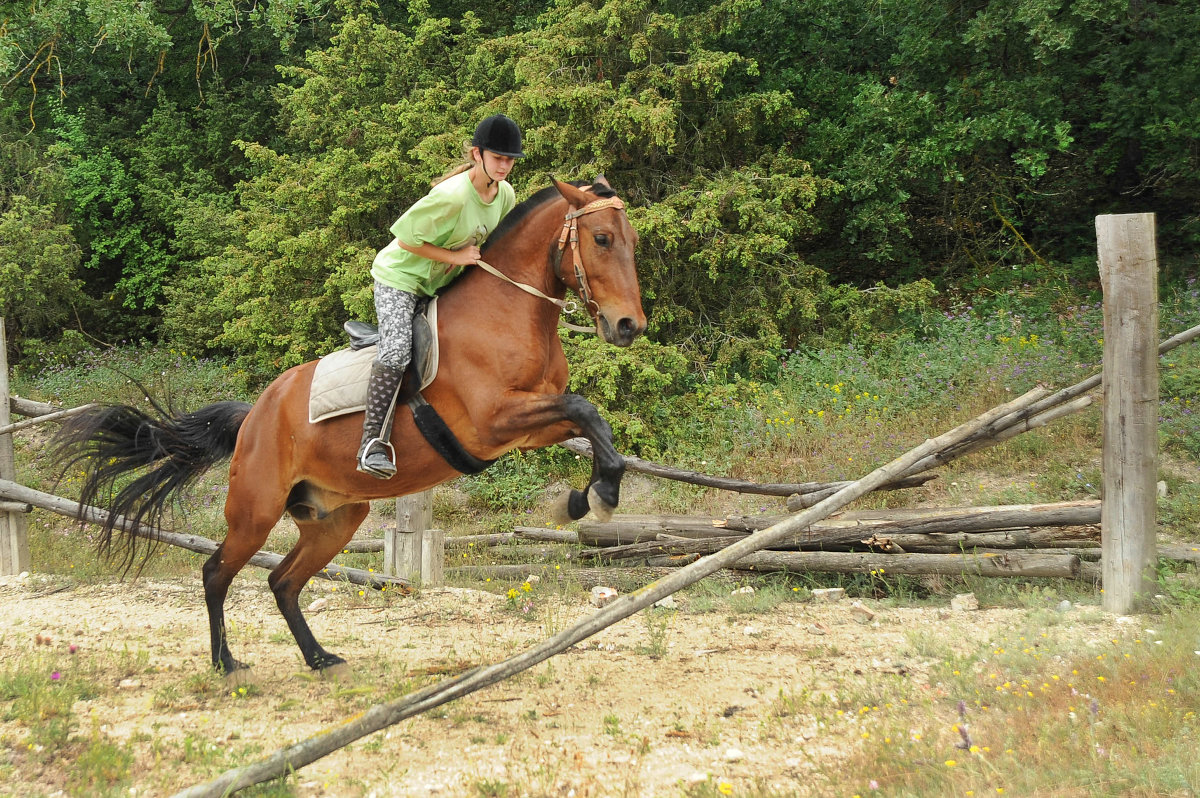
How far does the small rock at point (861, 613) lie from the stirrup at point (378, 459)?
3.60 m

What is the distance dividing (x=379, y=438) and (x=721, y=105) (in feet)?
32.3

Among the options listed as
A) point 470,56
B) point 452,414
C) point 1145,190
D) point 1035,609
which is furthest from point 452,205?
point 1145,190

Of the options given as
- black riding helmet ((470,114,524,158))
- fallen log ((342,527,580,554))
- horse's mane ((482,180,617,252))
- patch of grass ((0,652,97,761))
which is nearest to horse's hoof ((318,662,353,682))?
patch of grass ((0,652,97,761))

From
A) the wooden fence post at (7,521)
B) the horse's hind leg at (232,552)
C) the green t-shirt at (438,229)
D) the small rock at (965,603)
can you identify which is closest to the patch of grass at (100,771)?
the horse's hind leg at (232,552)

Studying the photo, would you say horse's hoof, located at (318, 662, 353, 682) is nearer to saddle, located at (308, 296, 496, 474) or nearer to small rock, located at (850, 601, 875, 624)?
saddle, located at (308, 296, 496, 474)

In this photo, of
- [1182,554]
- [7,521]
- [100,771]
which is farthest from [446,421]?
[7,521]

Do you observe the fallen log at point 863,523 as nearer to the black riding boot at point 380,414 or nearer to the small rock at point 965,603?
the small rock at point 965,603

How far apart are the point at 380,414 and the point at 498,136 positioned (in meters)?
1.59

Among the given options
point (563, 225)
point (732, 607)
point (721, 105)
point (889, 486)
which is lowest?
point (732, 607)

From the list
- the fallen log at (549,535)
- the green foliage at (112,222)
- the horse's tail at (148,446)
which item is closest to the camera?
the horse's tail at (148,446)

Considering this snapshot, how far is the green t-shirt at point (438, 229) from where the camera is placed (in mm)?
5043

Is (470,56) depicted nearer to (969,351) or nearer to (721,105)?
(721,105)

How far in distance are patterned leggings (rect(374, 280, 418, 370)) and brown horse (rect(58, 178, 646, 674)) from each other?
18cm

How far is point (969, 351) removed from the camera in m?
11.3
